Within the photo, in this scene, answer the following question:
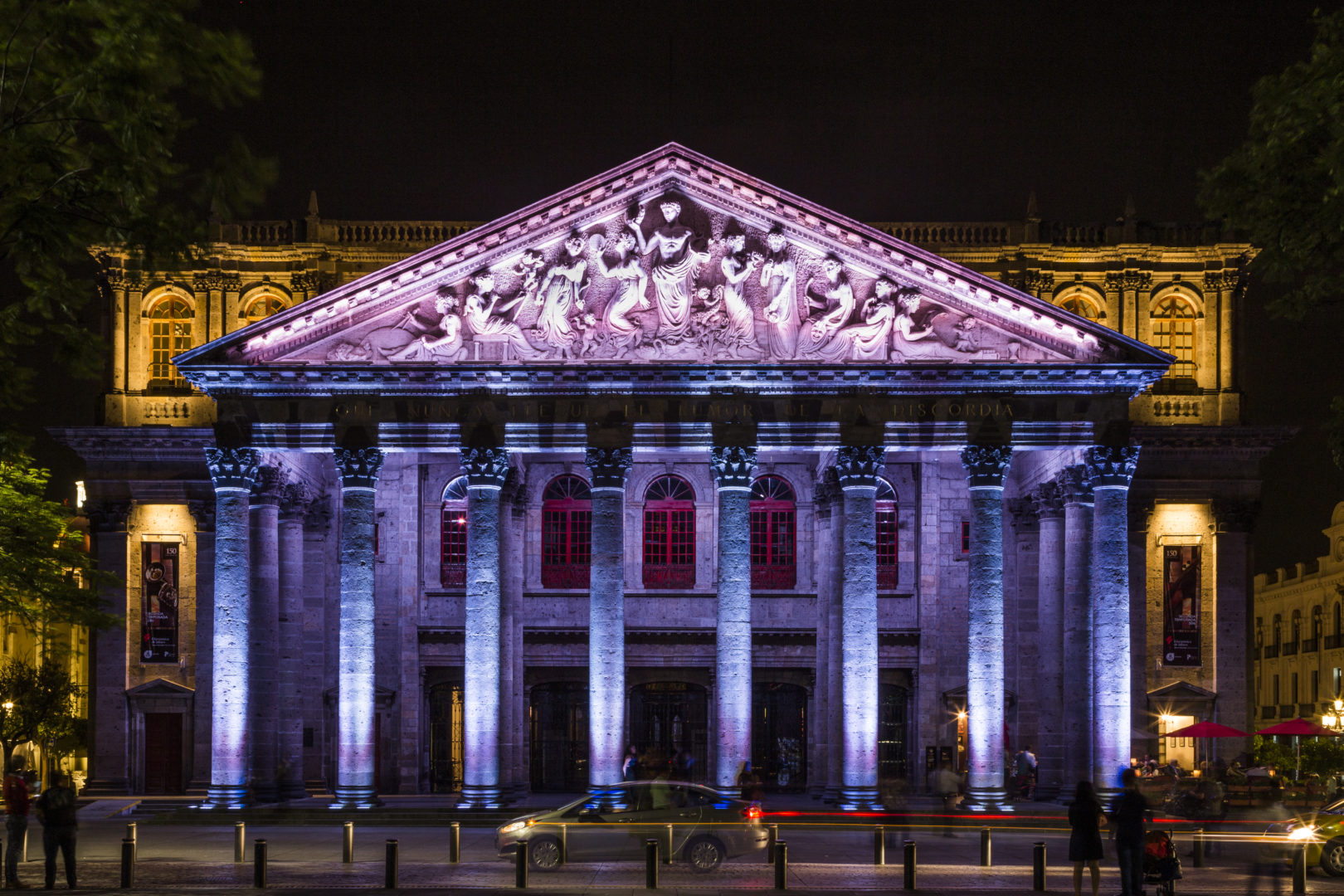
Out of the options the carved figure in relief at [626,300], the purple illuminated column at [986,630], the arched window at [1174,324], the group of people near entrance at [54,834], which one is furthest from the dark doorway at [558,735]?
the group of people near entrance at [54,834]

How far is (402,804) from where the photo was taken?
43.8 meters

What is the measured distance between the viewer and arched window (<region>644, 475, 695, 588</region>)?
52.4 metres

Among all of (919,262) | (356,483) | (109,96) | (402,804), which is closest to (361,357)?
(356,483)

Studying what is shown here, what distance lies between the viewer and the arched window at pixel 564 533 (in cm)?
5266

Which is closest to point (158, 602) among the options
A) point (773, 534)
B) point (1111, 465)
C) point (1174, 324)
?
point (773, 534)

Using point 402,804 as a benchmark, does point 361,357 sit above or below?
above

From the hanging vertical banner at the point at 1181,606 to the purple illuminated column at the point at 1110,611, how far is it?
934 centimetres

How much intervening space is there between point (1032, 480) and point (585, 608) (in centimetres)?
1518

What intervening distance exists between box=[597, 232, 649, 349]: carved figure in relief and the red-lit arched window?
43.2 ft

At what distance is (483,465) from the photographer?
42.8m

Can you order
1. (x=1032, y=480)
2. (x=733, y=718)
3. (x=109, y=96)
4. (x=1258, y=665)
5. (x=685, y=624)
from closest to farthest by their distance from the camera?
(x=109, y=96) < (x=733, y=718) < (x=1032, y=480) < (x=685, y=624) < (x=1258, y=665)

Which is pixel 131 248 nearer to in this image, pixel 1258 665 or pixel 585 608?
pixel 585 608

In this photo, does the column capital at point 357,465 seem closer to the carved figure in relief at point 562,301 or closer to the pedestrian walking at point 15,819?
the carved figure in relief at point 562,301

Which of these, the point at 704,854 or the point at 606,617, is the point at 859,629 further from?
the point at 704,854
